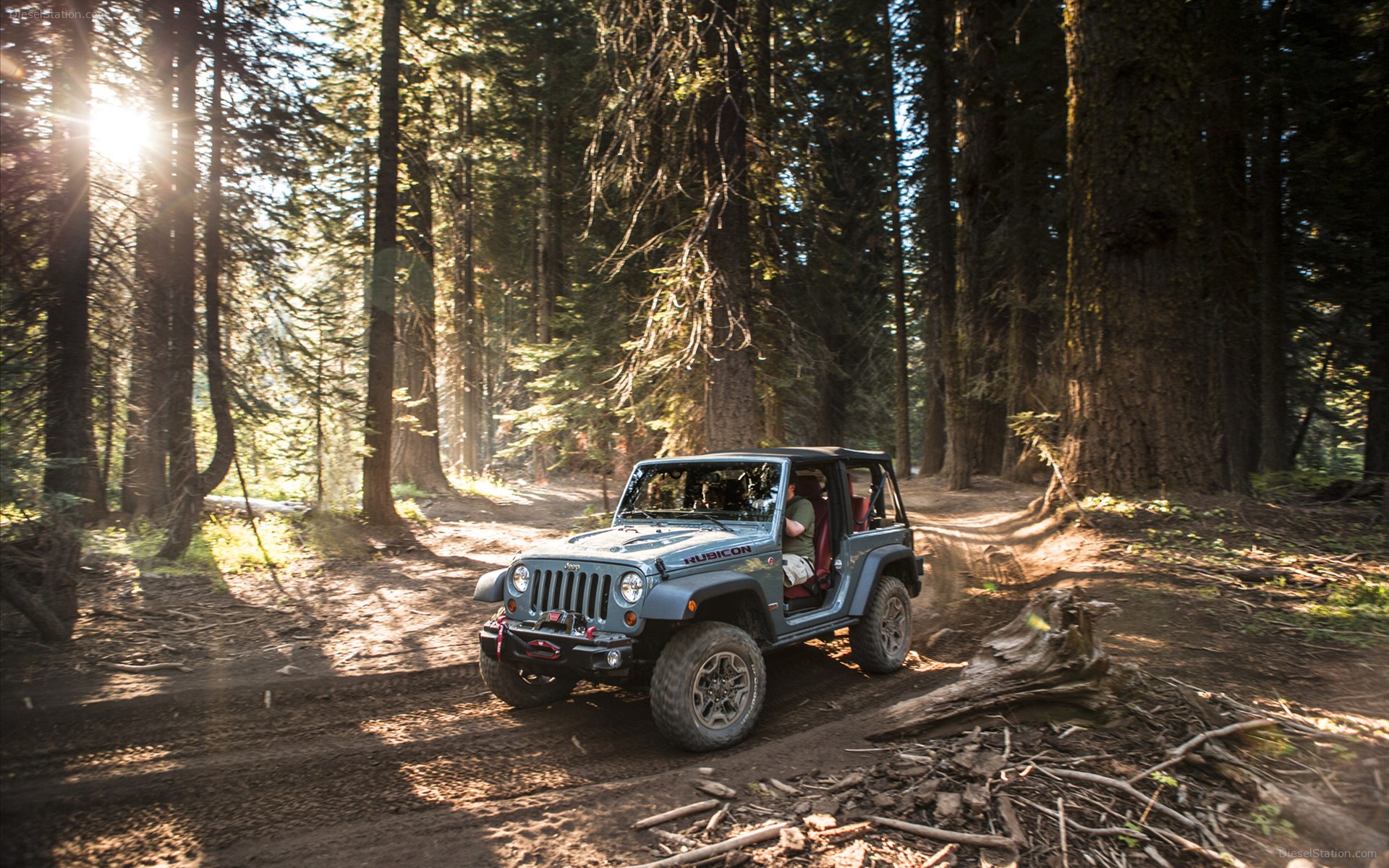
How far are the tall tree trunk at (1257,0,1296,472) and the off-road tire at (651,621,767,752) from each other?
1541cm

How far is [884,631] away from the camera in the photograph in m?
6.74

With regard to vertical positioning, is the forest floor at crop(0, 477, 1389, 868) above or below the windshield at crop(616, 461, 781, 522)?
below

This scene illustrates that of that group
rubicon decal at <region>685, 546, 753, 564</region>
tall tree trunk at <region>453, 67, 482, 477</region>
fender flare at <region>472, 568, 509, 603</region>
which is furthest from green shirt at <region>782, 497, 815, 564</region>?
tall tree trunk at <region>453, 67, 482, 477</region>

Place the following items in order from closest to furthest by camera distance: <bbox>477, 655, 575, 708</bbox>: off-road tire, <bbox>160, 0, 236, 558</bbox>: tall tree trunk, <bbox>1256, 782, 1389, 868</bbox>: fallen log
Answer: <bbox>1256, 782, 1389, 868</bbox>: fallen log, <bbox>477, 655, 575, 708</bbox>: off-road tire, <bbox>160, 0, 236, 558</bbox>: tall tree trunk

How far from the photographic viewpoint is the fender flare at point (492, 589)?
5.78 metres

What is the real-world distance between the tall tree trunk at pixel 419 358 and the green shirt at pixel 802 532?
38.6 ft

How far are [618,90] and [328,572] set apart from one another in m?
8.87

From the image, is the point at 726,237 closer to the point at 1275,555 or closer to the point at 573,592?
the point at 573,592

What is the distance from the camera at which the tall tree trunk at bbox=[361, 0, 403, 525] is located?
45.4 ft

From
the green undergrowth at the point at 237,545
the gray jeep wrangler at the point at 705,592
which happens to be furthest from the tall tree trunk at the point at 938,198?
the green undergrowth at the point at 237,545

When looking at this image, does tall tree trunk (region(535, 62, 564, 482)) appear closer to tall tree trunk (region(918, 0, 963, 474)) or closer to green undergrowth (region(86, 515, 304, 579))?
tall tree trunk (region(918, 0, 963, 474))

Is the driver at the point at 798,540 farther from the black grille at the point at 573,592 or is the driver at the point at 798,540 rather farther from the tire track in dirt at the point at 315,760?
the black grille at the point at 573,592

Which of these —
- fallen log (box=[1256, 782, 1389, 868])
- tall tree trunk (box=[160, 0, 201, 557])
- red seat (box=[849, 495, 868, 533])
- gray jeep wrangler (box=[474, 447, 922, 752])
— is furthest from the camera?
tall tree trunk (box=[160, 0, 201, 557])

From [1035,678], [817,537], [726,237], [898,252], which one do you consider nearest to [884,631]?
[817,537]
